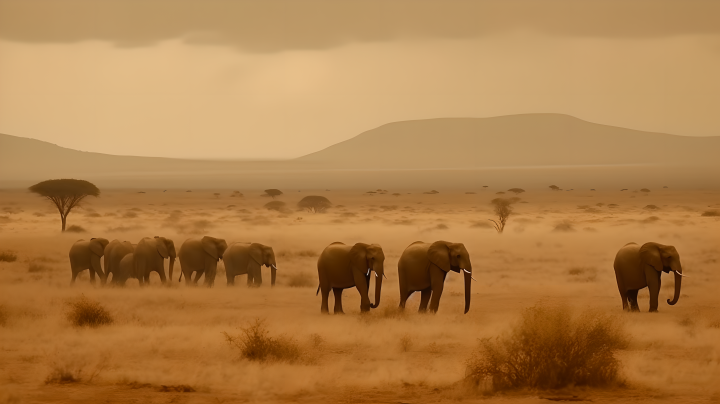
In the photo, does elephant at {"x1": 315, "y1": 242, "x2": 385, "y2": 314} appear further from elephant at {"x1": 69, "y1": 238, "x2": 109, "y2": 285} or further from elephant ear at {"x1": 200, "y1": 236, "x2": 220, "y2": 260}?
elephant at {"x1": 69, "y1": 238, "x2": 109, "y2": 285}

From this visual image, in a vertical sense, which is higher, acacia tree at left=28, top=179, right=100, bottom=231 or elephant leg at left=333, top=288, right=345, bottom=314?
acacia tree at left=28, top=179, right=100, bottom=231

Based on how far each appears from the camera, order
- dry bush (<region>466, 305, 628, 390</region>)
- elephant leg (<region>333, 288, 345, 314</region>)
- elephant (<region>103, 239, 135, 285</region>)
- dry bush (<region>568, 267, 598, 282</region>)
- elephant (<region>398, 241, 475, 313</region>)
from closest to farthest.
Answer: dry bush (<region>466, 305, 628, 390</region>), elephant (<region>398, 241, 475, 313</region>), elephant leg (<region>333, 288, 345, 314</region>), elephant (<region>103, 239, 135, 285</region>), dry bush (<region>568, 267, 598, 282</region>)

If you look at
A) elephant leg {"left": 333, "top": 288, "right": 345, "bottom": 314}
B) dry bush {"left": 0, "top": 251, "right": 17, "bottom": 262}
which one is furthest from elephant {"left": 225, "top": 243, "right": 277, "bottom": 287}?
dry bush {"left": 0, "top": 251, "right": 17, "bottom": 262}

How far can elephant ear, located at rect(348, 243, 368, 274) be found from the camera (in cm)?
2070

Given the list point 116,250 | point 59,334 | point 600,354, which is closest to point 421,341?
point 600,354

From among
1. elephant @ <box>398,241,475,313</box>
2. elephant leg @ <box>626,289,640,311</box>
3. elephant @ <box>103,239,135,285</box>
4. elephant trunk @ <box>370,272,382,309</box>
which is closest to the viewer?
elephant trunk @ <box>370,272,382,309</box>

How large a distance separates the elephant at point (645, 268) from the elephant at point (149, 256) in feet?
42.2

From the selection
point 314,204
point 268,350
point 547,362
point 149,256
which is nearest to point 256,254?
point 149,256

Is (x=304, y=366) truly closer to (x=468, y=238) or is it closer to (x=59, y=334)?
(x=59, y=334)

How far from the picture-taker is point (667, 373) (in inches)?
560

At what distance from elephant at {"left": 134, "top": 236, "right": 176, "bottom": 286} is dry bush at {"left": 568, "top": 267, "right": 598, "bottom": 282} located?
42.8 ft

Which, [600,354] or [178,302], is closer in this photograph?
[600,354]

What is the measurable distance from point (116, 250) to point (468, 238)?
953 inches

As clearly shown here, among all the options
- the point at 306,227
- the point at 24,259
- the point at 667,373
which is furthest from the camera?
the point at 306,227
